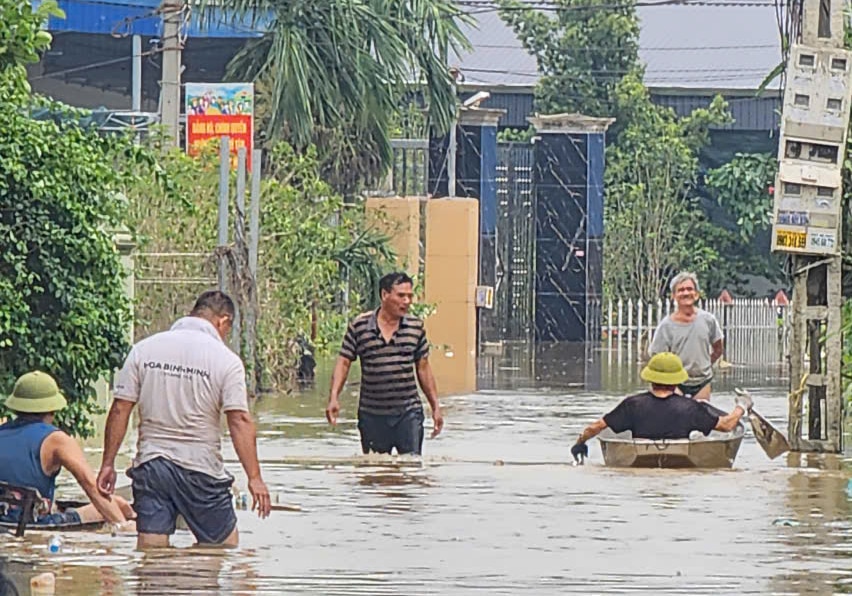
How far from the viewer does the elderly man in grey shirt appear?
16.8 m

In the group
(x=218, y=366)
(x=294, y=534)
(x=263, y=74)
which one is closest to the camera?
(x=218, y=366)

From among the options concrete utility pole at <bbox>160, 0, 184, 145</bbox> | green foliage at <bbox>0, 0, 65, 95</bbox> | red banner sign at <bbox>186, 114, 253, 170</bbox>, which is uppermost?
concrete utility pole at <bbox>160, 0, 184, 145</bbox>

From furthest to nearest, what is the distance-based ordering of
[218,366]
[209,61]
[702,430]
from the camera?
[209,61]
[702,430]
[218,366]

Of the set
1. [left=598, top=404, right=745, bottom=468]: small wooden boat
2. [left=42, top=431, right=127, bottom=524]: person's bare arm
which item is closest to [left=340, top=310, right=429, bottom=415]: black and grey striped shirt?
[left=598, top=404, right=745, bottom=468]: small wooden boat

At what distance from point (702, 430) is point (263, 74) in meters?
16.3

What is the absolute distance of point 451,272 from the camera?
33.2 meters

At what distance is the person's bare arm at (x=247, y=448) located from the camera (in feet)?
33.4

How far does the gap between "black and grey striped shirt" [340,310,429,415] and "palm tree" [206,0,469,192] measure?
45.6ft

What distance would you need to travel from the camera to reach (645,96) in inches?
1747

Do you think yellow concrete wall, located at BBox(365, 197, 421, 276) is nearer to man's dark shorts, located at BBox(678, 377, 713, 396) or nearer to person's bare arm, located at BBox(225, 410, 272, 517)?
man's dark shorts, located at BBox(678, 377, 713, 396)

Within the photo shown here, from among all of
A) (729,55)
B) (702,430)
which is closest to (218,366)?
(702,430)

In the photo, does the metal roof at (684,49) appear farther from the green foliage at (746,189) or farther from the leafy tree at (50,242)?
the leafy tree at (50,242)

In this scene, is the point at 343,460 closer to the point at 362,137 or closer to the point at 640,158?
the point at 362,137

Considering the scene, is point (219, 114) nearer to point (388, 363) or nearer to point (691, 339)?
point (691, 339)
